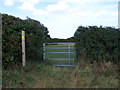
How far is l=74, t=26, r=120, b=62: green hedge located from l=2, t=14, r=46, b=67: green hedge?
6.69 ft

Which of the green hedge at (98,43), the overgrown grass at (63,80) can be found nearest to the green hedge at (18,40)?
the overgrown grass at (63,80)

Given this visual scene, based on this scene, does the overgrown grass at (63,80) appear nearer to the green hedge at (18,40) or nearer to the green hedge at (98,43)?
the green hedge at (18,40)

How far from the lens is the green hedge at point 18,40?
24.6 feet

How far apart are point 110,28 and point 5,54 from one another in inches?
208

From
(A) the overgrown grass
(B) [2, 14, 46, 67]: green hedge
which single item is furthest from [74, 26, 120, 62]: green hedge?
(B) [2, 14, 46, 67]: green hedge

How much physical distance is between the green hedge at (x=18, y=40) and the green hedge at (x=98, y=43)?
204 centimetres

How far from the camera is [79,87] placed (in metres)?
5.12

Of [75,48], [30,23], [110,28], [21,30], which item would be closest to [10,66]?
[21,30]

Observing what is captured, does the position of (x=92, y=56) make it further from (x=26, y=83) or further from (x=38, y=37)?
(x=26, y=83)

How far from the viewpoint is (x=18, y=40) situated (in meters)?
8.20

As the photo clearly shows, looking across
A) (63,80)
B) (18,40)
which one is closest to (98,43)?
(63,80)

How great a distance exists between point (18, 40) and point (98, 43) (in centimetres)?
390

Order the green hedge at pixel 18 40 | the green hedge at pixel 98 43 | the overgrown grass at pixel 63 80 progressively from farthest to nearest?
the green hedge at pixel 98 43 → the green hedge at pixel 18 40 → the overgrown grass at pixel 63 80

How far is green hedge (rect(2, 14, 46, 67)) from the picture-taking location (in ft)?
24.6
